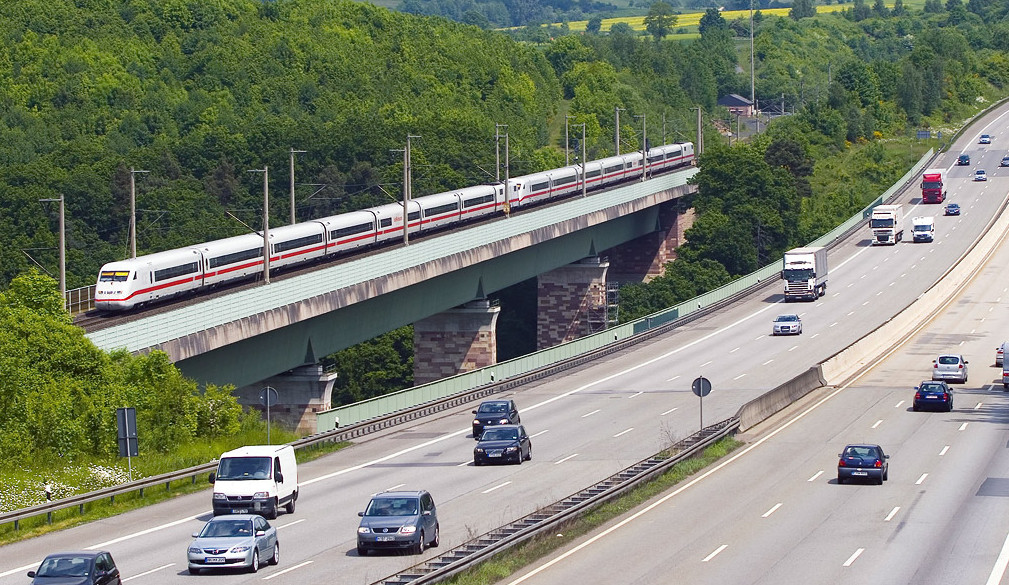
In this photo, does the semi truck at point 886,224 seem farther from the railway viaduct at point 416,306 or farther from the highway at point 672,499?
the highway at point 672,499

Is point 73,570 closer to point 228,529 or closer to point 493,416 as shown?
point 228,529

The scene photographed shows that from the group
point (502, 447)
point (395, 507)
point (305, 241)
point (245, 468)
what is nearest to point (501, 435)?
point (502, 447)

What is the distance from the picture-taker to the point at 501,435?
5241 cm

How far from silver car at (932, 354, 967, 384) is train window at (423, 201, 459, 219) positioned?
33.7 meters

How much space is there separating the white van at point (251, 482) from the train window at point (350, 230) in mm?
40434

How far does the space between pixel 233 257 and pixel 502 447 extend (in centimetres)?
2312

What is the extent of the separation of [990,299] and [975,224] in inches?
1262

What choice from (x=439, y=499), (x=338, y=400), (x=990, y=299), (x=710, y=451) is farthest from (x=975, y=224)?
(x=439, y=499)

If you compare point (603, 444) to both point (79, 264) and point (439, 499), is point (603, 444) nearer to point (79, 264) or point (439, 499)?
point (439, 499)

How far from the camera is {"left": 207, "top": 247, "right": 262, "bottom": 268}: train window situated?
225ft

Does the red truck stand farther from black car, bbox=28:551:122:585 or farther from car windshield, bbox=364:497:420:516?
black car, bbox=28:551:122:585

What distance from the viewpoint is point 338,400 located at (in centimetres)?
11856

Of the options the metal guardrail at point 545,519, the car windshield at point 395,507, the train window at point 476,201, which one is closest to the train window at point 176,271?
the metal guardrail at point 545,519

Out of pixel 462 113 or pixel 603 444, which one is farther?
pixel 462 113
